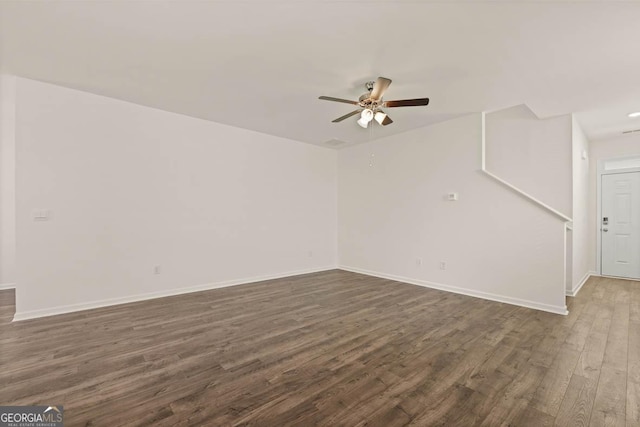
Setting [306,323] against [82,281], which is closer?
[306,323]

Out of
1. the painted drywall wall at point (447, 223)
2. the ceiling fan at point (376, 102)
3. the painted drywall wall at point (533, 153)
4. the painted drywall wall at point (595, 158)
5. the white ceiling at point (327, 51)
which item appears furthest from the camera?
the painted drywall wall at point (595, 158)

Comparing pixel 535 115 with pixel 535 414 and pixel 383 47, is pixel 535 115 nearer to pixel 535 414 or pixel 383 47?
pixel 383 47

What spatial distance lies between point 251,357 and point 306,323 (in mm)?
880

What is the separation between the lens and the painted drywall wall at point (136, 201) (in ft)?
11.0

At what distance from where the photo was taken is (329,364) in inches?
90.0

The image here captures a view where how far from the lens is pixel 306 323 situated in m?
3.16

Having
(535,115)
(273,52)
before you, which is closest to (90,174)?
(273,52)

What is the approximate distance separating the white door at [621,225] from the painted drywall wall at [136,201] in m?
6.33

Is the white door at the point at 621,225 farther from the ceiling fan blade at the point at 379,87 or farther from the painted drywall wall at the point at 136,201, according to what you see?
the painted drywall wall at the point at 136,201

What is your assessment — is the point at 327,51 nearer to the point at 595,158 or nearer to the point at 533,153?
the point at 533,153

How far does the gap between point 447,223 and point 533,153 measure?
1.78 metres

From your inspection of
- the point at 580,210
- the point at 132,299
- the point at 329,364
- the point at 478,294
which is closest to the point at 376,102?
the point at 329,364

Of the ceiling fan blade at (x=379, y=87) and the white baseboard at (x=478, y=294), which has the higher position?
the ceiling fan blade at (x=379, y=87)

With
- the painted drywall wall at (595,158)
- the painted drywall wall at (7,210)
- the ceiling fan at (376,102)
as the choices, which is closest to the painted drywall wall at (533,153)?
the painted drywall wall at (595,158)
